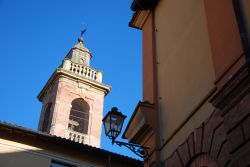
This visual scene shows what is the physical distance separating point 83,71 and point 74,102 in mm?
2596

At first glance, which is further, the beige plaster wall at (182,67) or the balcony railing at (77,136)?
the balcony railing at (77,136)

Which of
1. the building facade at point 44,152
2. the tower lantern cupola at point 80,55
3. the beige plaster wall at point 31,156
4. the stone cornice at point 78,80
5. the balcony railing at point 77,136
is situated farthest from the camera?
the tower lantern cupola at point 80,55

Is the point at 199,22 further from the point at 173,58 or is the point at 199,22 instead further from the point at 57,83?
the point at 57,83

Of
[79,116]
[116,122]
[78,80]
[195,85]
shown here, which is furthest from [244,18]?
[78,80]

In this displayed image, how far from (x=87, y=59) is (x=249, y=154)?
2883 centimetres

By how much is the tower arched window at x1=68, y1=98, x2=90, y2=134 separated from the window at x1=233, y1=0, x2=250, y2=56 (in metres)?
21.8

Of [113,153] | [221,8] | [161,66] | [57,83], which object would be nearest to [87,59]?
[57,83]

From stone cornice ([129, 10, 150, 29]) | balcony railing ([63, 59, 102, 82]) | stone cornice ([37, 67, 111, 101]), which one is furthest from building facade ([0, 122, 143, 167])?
balcony railing ([63, 59, 102, 82])

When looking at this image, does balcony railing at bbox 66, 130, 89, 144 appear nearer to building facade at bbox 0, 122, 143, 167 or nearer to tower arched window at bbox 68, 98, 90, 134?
tower arched window at bbox 68, 98, 90, 134

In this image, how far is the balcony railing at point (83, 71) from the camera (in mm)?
29562

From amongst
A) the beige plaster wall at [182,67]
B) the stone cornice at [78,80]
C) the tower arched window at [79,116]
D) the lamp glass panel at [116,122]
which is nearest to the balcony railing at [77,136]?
the tower arched window at [79,116]

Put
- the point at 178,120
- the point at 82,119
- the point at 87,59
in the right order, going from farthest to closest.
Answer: the point at 87,59 < the point at 82,119 < the point at 178,120

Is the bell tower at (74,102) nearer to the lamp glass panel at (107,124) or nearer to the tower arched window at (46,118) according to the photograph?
the tower arched window at (46,118)

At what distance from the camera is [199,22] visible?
6.93m
